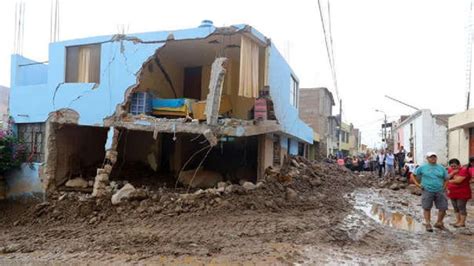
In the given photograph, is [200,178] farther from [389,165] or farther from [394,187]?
[389,165]

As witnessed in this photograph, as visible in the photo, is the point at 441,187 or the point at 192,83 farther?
the point at 192,83

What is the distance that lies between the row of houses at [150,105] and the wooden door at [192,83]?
4cm

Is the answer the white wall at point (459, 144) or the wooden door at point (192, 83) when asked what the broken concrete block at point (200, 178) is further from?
the white wall at point (459, 144)

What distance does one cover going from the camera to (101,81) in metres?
11.3

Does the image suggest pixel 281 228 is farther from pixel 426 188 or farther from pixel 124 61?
pixel 124 61

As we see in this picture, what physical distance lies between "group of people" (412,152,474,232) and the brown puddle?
20.7 inches

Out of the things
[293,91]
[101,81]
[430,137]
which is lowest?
[430,137]

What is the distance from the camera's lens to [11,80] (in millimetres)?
12711

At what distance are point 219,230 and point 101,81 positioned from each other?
6032 millimetres

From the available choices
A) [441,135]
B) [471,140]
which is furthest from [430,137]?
[471,140]

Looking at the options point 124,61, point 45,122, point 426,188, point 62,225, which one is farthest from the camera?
point 45,122

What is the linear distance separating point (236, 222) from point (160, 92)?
6503mm

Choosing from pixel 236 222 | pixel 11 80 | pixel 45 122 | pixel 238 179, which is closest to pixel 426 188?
pixel 236 222

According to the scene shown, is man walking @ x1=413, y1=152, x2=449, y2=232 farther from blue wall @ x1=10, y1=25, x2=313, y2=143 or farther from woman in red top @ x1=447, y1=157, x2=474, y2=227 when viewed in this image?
blue wall @ x1=10, y1=25, x2=313, y2=143
